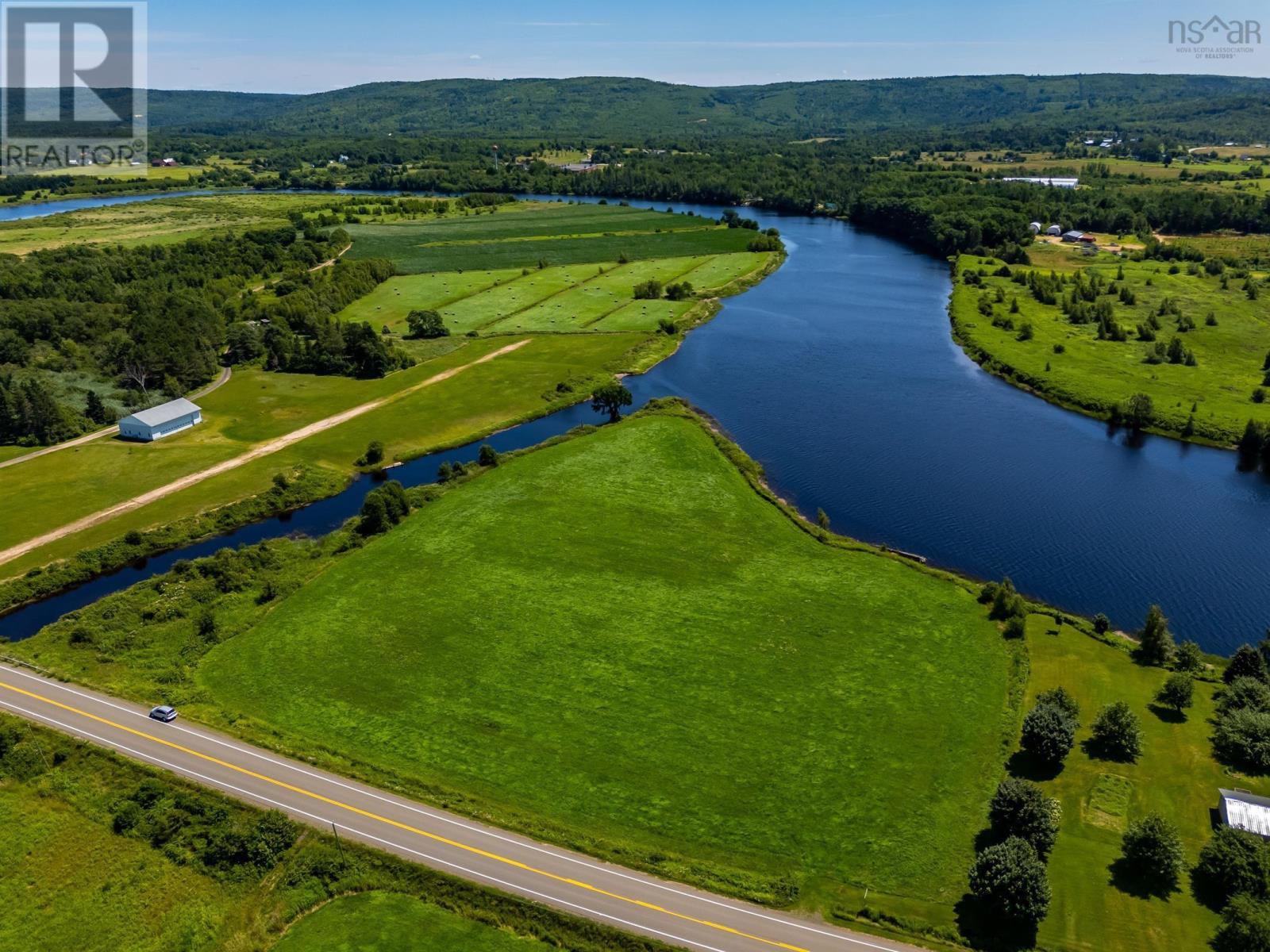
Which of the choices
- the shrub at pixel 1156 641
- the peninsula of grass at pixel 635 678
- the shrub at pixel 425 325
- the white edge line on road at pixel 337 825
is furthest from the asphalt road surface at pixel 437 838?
the shrub at pixel 425 325

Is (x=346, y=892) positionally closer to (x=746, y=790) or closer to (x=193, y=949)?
(x=193, y=949)

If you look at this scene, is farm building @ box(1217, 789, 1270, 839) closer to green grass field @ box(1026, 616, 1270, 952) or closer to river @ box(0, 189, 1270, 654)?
green grass field @ box(1026, 616, 1270, 952)

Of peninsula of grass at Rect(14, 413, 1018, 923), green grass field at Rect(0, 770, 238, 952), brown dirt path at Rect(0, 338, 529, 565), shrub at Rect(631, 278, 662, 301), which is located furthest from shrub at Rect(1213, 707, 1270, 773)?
shrub at Rect(631, 278, 662, 301)

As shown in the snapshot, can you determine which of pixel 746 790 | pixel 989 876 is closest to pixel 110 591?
pixel 746 790

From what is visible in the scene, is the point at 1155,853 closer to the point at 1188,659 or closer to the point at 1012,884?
the point at 1012,884

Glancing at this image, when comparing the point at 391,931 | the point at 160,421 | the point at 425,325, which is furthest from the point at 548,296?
the point at 391,931

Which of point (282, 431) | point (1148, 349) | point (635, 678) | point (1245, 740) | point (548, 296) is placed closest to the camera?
point (1245, 740)

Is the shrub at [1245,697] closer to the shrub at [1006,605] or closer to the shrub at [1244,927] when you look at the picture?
the shrub at [1006,605]

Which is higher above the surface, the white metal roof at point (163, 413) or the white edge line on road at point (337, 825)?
the white metal roof at point (163, 413)
